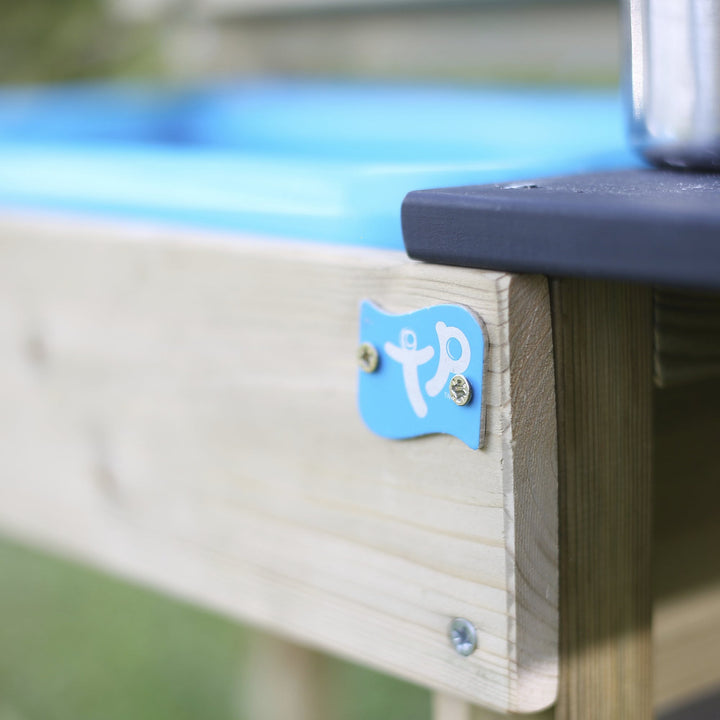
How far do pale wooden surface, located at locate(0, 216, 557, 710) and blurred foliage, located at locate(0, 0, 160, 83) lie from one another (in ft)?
10.6

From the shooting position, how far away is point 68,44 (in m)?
3.97

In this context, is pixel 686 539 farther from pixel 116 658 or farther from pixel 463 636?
pixel 116 658

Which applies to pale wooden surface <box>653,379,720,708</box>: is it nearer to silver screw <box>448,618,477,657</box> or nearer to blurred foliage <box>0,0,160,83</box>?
silver screw <box>448,618,477,657</box>

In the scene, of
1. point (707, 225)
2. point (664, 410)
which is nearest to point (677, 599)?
point (664, 410)

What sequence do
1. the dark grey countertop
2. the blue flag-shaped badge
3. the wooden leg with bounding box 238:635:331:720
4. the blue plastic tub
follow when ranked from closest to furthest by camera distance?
the dark grey countertop < the blue flag-shaped badge < the blue plastic tub < the wooden leg with bounding box 238:635:331:720

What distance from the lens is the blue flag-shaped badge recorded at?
0.52 metres

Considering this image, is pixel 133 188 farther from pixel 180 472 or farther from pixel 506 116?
pixel 506 116

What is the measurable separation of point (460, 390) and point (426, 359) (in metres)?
0.03

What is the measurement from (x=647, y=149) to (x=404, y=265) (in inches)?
5.7

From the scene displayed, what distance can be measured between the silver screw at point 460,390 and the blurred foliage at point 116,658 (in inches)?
40.2

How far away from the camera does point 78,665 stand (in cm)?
183

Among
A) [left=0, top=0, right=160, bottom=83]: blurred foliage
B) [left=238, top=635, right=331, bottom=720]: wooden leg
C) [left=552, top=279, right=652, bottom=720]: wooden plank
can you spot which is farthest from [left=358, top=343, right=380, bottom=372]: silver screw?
[left=0, top=0, right=160, bottom=83]: blurred foliage

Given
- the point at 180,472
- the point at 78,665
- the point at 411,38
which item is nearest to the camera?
the point at 180,472

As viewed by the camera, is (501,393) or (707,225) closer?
(707,225)
